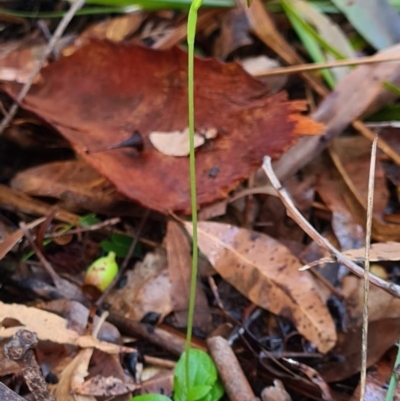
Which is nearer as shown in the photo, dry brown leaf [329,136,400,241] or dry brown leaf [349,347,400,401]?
dry brown leaf [349,347,400,401]

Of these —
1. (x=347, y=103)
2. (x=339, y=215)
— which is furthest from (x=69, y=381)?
(x=347, y=103)

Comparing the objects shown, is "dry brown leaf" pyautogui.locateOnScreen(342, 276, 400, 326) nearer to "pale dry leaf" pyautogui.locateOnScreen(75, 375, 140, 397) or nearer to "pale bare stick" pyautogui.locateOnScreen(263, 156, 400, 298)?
"pale bare stick" pyautogui.locateOnScreen(263, 156, 400, 298)

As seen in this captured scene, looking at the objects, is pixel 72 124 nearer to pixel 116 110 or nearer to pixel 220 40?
pixel 116 110

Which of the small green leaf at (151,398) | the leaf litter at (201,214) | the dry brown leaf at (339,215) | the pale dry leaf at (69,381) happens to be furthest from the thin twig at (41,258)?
the dry brown leaf at (339,215)

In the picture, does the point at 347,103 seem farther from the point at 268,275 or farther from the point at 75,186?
the point at 75,186

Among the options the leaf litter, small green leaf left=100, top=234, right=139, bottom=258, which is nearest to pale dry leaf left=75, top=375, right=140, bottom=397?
the leaf litter

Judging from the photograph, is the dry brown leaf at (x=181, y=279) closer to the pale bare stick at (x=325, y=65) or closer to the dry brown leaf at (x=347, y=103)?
the dry brown leaf at (x=347, y=103)
